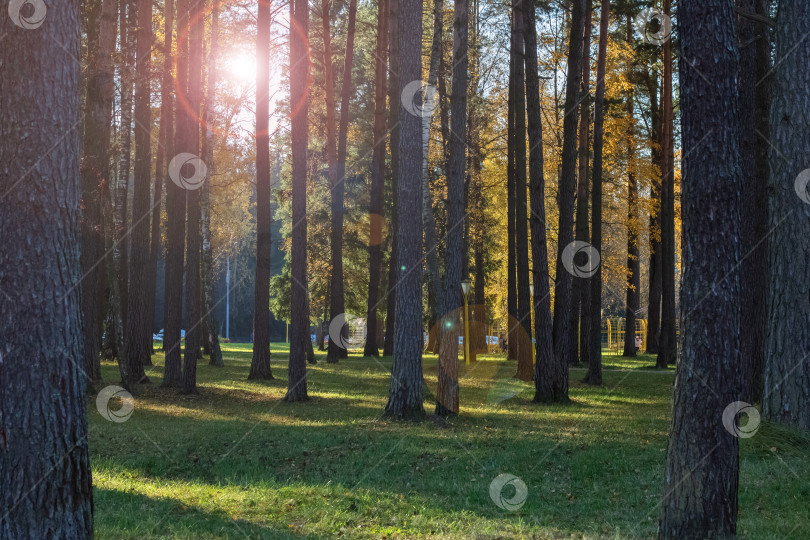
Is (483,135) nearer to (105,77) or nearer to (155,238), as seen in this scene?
(155,238)

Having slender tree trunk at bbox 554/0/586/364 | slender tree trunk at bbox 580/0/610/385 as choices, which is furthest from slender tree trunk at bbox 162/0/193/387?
slender tree trunk at bbox 580/0/610/385

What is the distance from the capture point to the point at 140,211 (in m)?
19.4

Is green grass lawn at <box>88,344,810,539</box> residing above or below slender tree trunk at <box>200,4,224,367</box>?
below

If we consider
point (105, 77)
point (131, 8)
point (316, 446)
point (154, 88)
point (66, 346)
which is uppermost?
point (131, 8)

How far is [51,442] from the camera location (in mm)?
4742

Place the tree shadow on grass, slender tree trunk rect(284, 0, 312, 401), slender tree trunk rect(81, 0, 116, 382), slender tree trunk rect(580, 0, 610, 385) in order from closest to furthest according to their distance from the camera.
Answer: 1. the tree shadow on grass
2. slender tree trunk rect(81, 0, 116, 382)
3. slender tree trunk rect(284, 0, 312, 401)
4. slender tree trunk rect(580, 0, 610, 385)

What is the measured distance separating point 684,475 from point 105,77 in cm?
1358

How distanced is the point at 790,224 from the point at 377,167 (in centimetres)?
2084

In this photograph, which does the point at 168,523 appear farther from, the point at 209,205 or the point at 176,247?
the point at 209,205

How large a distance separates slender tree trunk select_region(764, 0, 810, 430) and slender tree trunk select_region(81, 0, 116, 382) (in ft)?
39.7

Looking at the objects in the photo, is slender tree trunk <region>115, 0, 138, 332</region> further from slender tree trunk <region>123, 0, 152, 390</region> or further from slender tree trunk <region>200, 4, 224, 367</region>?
slender tree trunk <region>200, 4, 224, 367</region>

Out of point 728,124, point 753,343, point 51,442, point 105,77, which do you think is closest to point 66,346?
point 51,442

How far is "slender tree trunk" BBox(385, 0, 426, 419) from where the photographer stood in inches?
480

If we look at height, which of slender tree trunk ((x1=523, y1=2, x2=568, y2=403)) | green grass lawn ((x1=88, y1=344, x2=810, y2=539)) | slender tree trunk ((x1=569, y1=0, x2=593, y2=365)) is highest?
slender tree trunk ((x1=569, y1=0, x2=593, y2=365))
